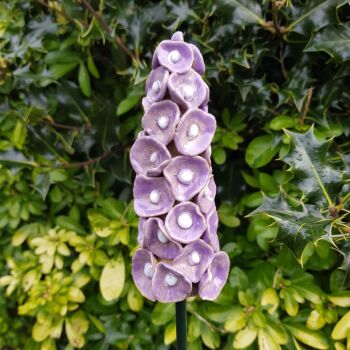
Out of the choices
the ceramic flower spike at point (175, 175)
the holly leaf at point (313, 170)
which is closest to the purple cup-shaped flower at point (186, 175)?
the ceramic flower spike at point (175, 175)

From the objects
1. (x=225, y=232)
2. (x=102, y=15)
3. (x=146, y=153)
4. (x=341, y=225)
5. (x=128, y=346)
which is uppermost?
(x=146, y=153)

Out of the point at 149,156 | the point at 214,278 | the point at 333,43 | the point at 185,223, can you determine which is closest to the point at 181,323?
the point at 214,278

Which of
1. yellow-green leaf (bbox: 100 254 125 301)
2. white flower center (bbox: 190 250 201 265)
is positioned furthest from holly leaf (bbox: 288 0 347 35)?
yellow-green leaf (bbox: 100 254 125 301)

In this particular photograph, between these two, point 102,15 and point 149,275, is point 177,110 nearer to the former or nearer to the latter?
point 149,275

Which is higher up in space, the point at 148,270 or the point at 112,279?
the point at 148,270

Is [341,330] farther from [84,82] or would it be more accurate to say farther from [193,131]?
[84,82]

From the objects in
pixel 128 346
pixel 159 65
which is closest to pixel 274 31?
pixel 159 65

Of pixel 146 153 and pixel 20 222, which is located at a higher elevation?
pixel 146 153
